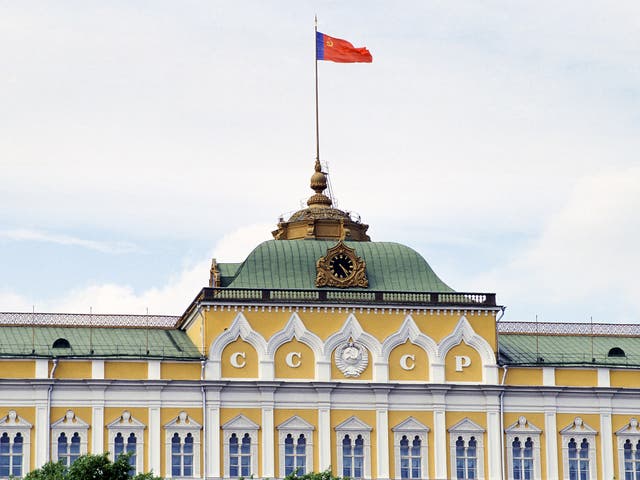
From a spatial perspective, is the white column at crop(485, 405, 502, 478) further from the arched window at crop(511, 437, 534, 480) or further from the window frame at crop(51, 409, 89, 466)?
the window frame at crop(51, 409, 89, 466)

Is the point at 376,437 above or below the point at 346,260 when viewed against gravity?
below

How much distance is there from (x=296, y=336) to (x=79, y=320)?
43.0ft

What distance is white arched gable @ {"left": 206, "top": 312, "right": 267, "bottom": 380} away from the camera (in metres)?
140

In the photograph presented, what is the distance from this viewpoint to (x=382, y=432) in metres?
140

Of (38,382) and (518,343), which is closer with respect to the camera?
(38,382)

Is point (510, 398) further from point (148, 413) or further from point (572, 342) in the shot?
point (148, 413)

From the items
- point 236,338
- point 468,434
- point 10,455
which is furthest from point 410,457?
point 10,455

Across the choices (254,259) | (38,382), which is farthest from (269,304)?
(38,382)

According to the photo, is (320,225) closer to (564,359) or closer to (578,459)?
(564,359)

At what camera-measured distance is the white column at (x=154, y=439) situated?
137 m

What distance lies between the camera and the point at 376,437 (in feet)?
459

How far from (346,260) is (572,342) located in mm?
15381

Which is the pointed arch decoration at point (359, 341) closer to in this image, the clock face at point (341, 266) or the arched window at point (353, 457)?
the clock face at point (341, 266)

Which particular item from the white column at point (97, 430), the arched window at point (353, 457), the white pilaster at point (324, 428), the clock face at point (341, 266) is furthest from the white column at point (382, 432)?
the white column at point (97, 430)
